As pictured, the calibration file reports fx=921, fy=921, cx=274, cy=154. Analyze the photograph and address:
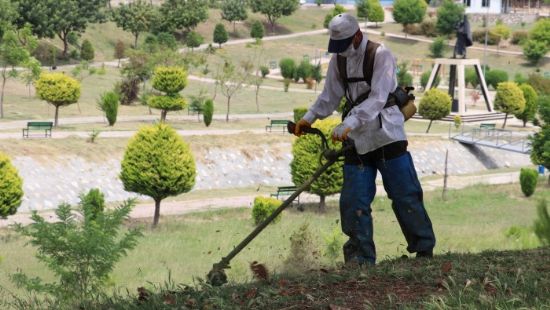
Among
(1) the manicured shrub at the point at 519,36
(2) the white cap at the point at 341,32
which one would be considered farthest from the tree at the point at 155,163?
(1) the manicured shrub at the point at 519,36

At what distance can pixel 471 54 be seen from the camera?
77.1 m

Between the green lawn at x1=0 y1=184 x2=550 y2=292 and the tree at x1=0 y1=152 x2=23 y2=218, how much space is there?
2.08 feet

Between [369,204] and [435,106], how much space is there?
3867cm

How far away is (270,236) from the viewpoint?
19.1m

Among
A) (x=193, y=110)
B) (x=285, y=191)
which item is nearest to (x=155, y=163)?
(x=285, y=191)

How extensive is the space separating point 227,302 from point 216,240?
1366cm

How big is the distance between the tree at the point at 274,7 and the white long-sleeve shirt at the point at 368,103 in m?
74.8

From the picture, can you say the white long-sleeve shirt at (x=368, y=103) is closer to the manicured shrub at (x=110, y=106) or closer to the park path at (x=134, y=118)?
the park path at (x=134, y=118)

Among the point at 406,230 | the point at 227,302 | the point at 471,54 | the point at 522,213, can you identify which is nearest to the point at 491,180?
the point at 522,213

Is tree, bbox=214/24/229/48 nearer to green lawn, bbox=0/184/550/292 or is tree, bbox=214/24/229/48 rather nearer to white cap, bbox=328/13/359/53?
green lawn, bbox=0/184/550/292

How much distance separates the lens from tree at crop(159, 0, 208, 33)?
233 ft

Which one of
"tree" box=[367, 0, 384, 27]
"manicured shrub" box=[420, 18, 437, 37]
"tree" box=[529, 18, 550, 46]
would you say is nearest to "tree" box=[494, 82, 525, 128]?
"tree" box=[529, 18, 550, 46]

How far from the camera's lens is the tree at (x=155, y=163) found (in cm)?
2253

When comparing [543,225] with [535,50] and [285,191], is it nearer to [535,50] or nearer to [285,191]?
[285,191]
